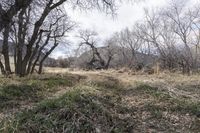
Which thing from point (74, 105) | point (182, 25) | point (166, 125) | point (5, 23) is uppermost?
point (182, 25)

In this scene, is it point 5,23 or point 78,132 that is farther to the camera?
point 5,23

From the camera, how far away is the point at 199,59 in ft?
87.8

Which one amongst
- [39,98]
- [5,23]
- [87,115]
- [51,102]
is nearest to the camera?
[87,115]

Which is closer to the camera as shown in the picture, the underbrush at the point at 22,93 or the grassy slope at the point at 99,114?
the grassy slope at the point at 99,114

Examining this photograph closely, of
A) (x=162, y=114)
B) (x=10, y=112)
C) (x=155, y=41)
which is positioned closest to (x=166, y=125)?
(x=162, y=114)

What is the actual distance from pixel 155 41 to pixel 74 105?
26200 millimetres

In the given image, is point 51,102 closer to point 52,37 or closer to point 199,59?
point 52,37

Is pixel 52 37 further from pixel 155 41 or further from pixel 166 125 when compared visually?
pixel 166 125

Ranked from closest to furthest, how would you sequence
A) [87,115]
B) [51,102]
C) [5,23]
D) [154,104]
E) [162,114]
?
1. [87,115]
2. [51,102]
3. [162,114]
4. [154,104]
5. [5,23]

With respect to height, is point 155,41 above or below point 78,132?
above

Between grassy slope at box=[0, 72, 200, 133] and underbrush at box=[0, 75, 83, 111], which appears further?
underbrush at box=[0, 75, 83, 111]

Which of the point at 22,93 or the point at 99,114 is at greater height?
the point at 22,93

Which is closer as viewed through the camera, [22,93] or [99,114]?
[99,114]

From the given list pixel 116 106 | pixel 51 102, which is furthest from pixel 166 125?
pixel 51 102
